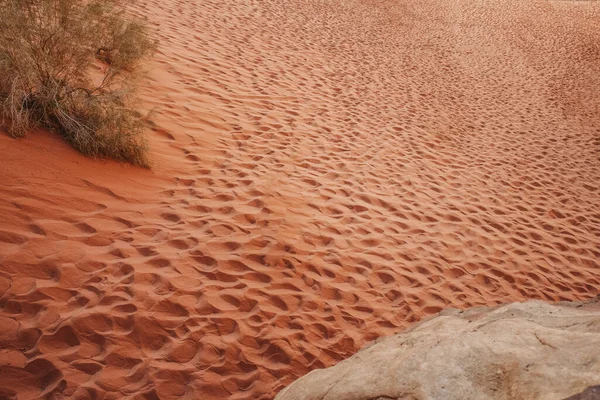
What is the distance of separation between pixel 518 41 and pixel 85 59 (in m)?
17.9

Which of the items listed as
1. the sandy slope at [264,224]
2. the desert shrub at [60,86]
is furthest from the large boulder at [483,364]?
the desert shrub at [60,86]

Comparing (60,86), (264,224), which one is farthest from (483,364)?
(60,86)

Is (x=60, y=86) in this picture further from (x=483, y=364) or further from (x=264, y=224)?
(x=483, y=364)

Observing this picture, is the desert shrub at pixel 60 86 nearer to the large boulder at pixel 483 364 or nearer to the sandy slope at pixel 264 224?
the sandy slope at pixel 264 224

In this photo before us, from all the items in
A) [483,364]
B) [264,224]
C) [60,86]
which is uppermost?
[483,364]

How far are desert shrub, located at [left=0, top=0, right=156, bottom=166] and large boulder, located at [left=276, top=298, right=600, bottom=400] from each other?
10.6 feet

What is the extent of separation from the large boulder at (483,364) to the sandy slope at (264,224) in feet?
3.77

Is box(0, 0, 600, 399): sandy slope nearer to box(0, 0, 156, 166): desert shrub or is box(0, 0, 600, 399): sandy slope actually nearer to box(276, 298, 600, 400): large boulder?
box(0, 0, 156, 166): desert shrub

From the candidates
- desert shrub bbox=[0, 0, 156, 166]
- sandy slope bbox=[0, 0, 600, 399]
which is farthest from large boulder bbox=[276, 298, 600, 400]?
desert shrub bbox=[0, 0, 156, 166]

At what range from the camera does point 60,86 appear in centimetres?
467

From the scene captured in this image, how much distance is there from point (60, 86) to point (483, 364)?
457 centimetres

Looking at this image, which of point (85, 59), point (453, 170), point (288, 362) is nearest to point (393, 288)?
point (288, 362)

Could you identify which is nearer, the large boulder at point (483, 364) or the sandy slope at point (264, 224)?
the large boulder at point (483, 364)

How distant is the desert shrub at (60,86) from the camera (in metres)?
4.36
